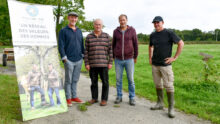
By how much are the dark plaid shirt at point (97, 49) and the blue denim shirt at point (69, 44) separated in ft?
0.89

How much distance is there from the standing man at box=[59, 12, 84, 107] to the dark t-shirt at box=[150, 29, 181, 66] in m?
1.95

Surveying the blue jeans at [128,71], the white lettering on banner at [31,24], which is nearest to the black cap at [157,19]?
the blue jeans at [128,71]

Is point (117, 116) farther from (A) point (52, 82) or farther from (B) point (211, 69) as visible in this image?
(B) point (211, 69)

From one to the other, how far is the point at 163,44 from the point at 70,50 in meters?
2.28

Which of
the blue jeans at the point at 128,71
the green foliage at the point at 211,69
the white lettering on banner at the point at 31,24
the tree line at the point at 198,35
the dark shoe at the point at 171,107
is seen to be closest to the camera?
the white lettering on banner at the point at 31,24

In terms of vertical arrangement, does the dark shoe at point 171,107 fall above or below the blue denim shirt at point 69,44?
below

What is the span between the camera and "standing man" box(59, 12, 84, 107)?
458 cm

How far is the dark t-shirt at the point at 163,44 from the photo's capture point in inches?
164

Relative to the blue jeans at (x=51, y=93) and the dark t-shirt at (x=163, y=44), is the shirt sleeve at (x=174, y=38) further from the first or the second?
the blue jeans at (x=51, y=93)

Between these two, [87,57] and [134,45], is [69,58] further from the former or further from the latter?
[134,45]

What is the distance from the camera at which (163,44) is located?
167 inches

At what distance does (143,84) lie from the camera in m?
7.47

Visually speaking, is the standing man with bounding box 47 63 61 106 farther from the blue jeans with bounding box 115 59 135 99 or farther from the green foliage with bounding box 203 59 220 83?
the green foliage with bounding box 203 59 220 83

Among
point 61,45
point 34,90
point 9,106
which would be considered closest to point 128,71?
point 61,45
